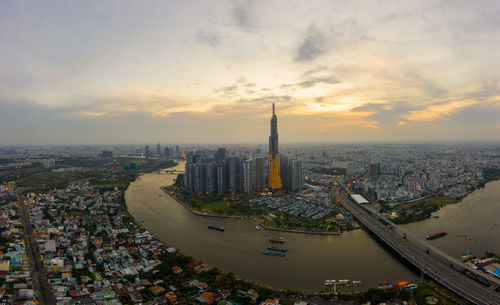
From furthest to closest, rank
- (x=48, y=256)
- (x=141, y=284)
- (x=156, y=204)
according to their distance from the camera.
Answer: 1. (x=156, y=204)
2. (x=48, y=256)
3. (x=141, y=284)

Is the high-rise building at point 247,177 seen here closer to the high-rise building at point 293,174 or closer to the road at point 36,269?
the high-rise building at point 293,174

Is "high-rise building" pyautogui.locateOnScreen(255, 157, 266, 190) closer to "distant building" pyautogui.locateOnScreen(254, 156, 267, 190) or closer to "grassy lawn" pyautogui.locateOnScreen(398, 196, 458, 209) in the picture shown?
"distant building" pyautogui.locateOnScreen(254, 156, 267, 190)

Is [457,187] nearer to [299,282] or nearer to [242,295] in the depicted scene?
[299,282]

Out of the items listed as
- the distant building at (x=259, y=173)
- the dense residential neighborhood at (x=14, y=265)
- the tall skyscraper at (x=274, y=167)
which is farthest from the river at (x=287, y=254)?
the distant building at (x=259, y=173)

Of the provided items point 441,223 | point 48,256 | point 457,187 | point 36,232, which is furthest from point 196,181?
point 457,187

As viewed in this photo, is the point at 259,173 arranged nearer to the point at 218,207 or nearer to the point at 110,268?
the point at 218,207
